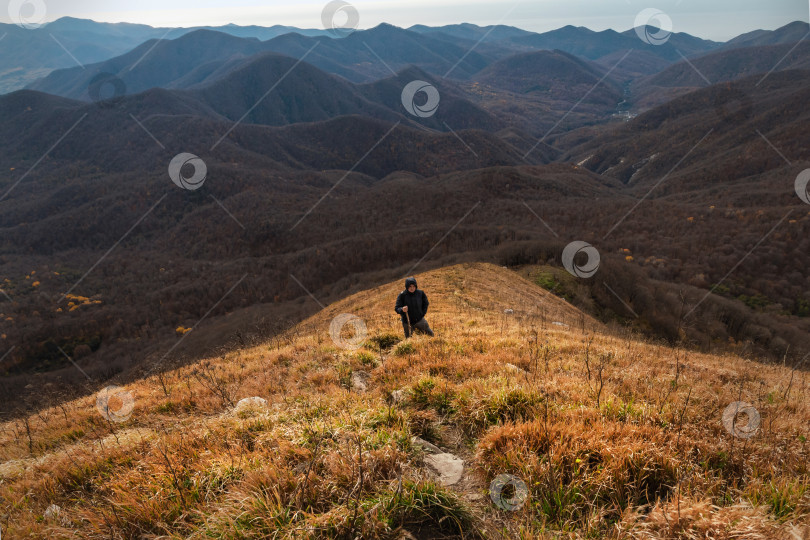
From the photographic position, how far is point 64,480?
379 cm

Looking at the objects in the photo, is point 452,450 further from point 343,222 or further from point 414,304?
point 343,222

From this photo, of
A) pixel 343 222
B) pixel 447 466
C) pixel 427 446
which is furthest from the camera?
pixel 343 222

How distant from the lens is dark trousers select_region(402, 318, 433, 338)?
8652mm

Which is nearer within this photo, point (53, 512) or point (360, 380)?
point (53, 512)

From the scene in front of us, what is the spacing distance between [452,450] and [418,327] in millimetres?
5344

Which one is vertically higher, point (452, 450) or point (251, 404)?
point (452, 450)

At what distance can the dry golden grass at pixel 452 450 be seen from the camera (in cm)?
247

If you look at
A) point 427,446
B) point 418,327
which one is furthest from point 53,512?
point 418,327

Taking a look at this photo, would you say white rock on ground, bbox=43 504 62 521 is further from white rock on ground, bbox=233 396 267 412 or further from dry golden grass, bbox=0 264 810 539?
white rock on ground, bbox=233 396 267 412

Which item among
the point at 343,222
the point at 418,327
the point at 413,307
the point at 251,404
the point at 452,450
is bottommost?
the point at 418,327

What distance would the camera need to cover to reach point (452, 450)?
3674mm

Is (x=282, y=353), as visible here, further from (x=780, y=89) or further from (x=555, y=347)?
(x=780, y=89)

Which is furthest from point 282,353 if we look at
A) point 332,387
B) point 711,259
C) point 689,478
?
point 711,259

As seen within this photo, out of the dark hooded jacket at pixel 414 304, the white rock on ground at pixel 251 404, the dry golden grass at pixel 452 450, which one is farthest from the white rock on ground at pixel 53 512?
the dark hooded jacket at pixel 414 304
